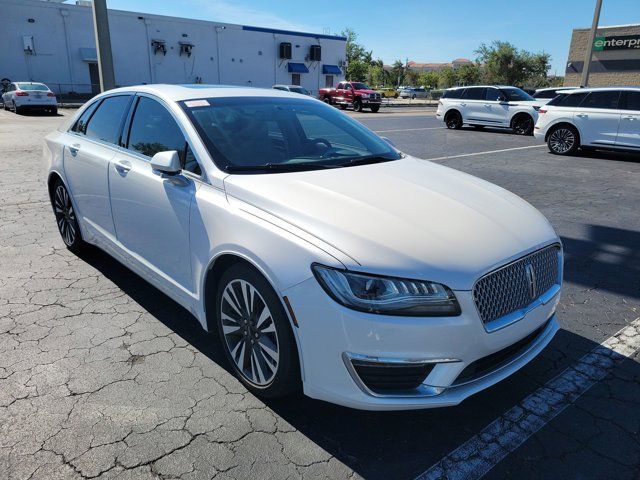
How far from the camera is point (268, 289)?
7.92ft

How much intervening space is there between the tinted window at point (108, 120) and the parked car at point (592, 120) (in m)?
11.4

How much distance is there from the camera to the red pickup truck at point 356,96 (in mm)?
32281

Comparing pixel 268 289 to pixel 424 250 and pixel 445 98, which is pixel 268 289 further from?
pixel 445 98

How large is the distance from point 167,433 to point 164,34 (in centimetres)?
4434

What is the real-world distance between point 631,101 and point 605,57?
3876cm

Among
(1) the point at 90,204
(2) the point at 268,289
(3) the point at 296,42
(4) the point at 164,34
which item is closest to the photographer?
(2) the point at 268,289

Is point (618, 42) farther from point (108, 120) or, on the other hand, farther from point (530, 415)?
point (530, 415)

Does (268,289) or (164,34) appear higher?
(164,34)

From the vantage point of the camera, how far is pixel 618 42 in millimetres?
41406

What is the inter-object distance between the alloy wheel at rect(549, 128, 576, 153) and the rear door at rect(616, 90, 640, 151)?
4.09 ft

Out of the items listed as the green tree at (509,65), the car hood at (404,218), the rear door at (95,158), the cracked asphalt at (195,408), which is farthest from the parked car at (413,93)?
the car hood at (404,218)

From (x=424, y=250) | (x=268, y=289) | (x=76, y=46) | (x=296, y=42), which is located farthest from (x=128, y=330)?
(x=296, y=42)

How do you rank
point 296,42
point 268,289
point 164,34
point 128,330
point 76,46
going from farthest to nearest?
point 296,42 → point 164,34 → point 76,46 → point 128,330 → point 268,289

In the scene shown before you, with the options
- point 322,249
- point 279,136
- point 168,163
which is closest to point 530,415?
point 322,249
